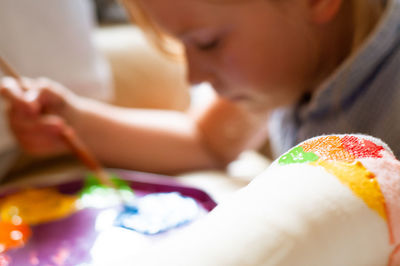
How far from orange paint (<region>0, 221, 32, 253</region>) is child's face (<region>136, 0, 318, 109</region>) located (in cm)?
21

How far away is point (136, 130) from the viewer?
60 centimetres

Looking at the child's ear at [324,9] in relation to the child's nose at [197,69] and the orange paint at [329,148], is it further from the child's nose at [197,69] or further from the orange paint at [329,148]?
the orange paint at [329,148]

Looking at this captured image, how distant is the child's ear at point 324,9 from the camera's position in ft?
1.34

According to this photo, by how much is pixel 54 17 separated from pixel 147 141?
186mm

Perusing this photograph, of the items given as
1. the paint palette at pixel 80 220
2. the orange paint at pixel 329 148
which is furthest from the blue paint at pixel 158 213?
the orange paint at pixel 329 148

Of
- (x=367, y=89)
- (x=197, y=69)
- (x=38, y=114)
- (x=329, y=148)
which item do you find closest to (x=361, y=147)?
(x=329, y=148)

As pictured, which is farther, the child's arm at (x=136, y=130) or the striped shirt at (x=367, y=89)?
the child's arm at (x=136, y=130)

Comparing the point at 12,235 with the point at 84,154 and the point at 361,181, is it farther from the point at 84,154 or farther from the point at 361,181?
the point at 361,181

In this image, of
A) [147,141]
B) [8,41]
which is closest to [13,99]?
[8,41]

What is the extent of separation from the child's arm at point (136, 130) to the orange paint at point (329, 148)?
1.26 ft

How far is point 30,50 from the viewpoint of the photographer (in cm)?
53

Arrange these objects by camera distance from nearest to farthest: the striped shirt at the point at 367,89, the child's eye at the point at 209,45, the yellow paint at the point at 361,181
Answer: the yellow paint at the point at 361,181, the striped shirt at the point at 367,89, the child's eye at the point at 209,45

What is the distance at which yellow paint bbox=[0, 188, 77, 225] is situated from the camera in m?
0.42

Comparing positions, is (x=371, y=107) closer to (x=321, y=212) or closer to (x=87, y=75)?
(x=321, y=212)
